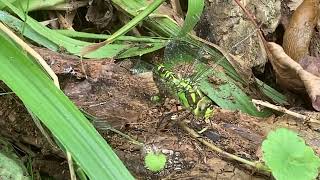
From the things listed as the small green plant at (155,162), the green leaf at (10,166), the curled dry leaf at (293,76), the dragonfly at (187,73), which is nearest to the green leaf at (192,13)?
the dragonfly at (187,73)

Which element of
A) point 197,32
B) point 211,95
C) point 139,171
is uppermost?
point 197,32

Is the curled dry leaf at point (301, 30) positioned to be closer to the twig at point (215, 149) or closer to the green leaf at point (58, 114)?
the twig at point (215, 149)

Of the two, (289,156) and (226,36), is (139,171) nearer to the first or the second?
(289,156)

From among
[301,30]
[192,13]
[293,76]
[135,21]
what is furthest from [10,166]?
[301,30]

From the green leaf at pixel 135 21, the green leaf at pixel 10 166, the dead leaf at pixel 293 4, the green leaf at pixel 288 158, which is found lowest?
the green leaf at pixel 10 166

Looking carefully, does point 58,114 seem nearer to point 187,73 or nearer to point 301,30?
point 187,73

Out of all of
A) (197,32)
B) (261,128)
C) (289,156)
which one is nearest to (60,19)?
(197,32)
